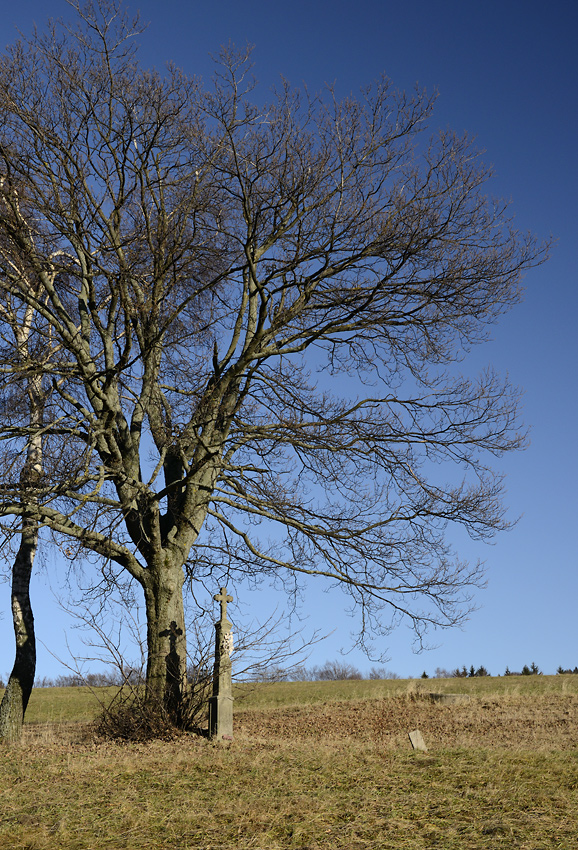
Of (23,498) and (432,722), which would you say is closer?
(23,498)

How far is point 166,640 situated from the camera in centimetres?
1168

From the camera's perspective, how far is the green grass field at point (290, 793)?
21.1 ft

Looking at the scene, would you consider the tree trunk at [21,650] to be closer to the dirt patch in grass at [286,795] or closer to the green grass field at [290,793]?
the green grass field at [290,793]

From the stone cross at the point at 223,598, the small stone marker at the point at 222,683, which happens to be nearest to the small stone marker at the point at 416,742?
the small stone marker at the point at 222,683

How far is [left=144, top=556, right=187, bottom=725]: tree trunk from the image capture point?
1120 centimetres

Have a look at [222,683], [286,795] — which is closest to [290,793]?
[286,795]

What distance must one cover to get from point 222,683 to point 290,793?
11.3 feet

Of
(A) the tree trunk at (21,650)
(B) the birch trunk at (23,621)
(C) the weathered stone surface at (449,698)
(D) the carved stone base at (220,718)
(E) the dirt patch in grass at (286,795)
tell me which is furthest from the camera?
(C) the weathered stone surface at (449,698)

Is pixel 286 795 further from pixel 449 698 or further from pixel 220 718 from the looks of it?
pixel 449 698

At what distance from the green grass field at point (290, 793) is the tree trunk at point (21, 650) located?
111 cm

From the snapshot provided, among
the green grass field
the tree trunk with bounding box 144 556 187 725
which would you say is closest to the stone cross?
the tree trunk with bounding box 144 556 187 725

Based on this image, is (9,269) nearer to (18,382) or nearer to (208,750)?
(18,382)

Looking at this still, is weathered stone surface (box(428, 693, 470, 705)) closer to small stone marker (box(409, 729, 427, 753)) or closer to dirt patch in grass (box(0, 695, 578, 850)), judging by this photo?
dirt patch in grass (box(0, 695, 578, 850))

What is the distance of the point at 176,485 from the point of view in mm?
11789
